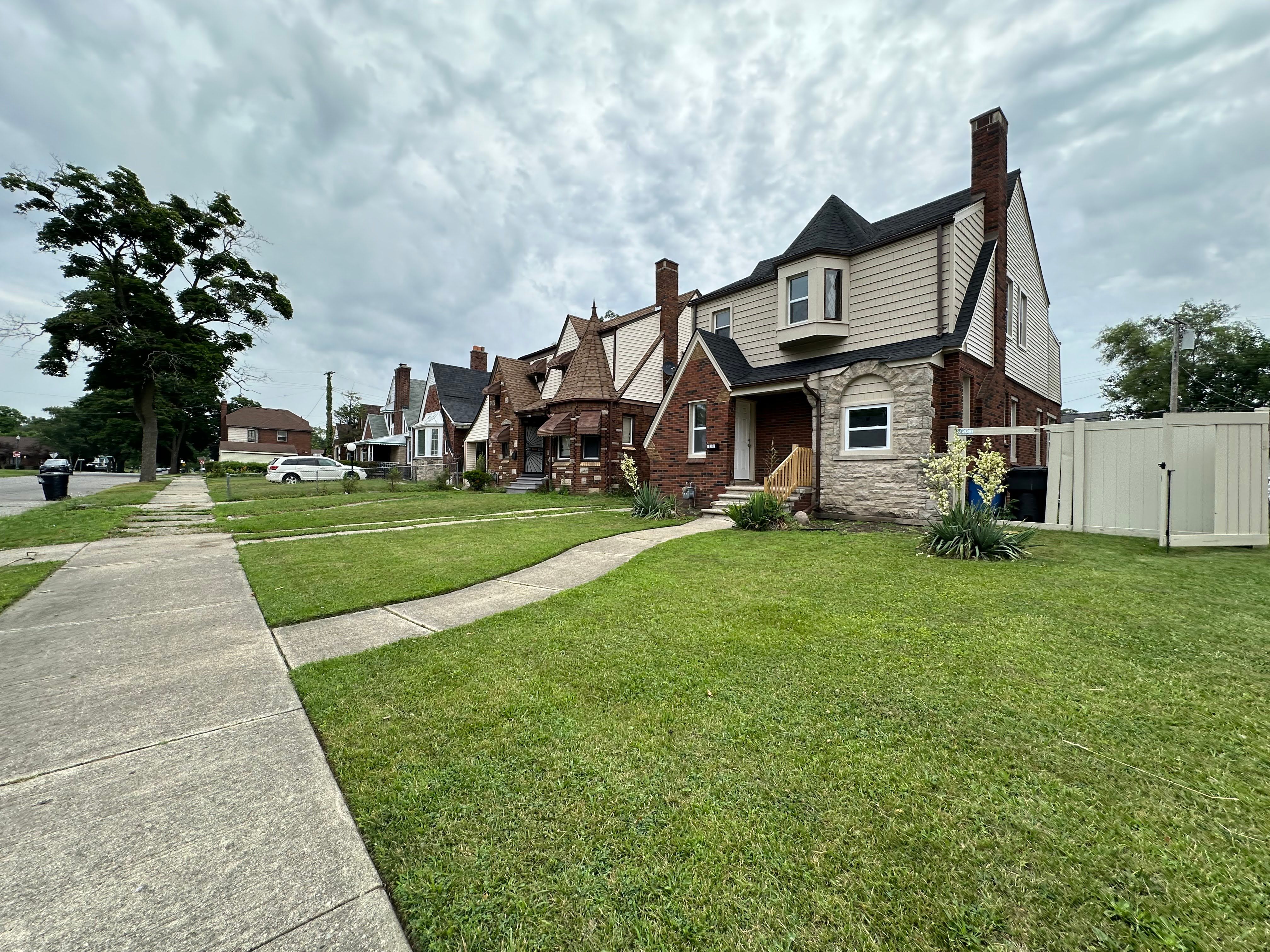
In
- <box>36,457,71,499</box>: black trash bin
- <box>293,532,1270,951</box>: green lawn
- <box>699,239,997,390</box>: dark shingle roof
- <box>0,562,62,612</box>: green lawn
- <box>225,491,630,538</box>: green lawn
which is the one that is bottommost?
<box>293,532,1270,951</box>: green lawn

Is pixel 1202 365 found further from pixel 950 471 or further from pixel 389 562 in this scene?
pixel 389 562

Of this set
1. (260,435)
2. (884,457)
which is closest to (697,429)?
(884,457)

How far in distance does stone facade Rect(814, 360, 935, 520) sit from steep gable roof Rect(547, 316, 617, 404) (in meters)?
10.7

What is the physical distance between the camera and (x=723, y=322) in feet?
53.3

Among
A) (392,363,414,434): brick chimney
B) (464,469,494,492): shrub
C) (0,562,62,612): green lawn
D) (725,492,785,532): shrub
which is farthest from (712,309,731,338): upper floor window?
(392,363,414,434): brick chimney

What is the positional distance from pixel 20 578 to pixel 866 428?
1421 centimetres

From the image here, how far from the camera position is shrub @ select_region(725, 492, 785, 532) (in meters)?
10.1

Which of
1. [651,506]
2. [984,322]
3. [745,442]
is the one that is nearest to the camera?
[984,322]

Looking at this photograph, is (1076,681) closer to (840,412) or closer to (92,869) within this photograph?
(92,869)

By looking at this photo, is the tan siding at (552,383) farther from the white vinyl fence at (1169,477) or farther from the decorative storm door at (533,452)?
the white vinyl fence at (1169,477)

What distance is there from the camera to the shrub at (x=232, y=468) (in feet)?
124

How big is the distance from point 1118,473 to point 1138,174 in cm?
1769

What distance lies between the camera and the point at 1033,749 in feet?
7.85

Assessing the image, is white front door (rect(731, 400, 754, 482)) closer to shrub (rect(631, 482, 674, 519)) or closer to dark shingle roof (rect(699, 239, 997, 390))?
dark shingle roof (rect(699, 239, 997, 390))
